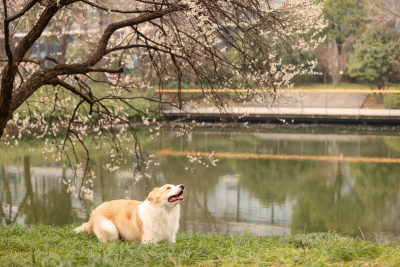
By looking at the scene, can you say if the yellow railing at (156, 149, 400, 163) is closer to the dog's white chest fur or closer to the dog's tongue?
the dog's white chest fur

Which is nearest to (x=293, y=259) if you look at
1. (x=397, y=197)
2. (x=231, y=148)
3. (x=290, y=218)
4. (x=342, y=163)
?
(x=290, y=218)

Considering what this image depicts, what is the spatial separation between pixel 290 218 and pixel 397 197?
371 centimetres

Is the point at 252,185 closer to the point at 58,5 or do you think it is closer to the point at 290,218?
the point at 290,218

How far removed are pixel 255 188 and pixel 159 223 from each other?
9592mm

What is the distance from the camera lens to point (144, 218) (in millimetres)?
5852

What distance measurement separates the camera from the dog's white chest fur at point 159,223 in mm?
5762

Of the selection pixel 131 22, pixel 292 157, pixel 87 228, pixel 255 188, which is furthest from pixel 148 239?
pixel 292 157

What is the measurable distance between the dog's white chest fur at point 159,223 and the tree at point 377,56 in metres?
33.0

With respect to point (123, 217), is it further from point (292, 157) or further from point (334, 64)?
A: point (334, 64)

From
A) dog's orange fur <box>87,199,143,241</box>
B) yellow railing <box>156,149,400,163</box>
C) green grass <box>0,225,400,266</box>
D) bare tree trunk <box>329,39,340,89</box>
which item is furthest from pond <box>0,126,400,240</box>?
bare tree trunk <box>329,39,340,89</box>

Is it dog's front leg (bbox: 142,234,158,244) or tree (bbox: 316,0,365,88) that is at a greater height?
tree (bbox: 316,0,365,88)

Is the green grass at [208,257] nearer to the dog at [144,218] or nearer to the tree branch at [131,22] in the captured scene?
the dog at [144,218]

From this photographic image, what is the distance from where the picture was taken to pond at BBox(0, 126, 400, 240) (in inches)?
459

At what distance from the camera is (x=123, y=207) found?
20.5ft
